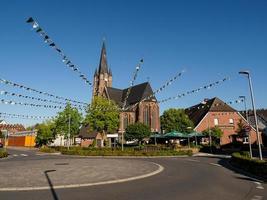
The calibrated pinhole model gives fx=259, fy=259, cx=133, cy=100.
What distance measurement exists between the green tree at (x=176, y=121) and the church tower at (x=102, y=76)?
1048 inches

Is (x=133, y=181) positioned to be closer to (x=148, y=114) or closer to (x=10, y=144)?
(x=148, y=114)

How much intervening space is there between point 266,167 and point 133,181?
24.2ft

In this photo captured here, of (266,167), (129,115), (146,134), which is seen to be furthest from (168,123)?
(266,167)

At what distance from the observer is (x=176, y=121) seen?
58.2 metres

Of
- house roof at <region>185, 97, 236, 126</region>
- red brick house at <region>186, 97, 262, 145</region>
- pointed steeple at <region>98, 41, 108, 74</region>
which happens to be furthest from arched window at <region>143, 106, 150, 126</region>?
pointed steeple at <region>98, 41, 108, 74</region>

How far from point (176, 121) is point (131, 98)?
20709mm

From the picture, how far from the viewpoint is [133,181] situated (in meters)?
12.8

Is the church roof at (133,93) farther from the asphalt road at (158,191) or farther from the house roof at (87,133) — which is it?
the asphalt road at (158,191)

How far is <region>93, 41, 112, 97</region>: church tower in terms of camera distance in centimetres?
8150

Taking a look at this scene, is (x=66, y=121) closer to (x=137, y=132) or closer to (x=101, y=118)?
(x=101, y=118)

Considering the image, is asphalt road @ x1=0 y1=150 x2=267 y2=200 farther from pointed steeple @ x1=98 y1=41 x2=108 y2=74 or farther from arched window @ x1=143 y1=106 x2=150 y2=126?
pointed steeple @ x1=98 y1=41 x2=108 y2=74

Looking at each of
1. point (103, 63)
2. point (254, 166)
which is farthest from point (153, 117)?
point (254, 166)

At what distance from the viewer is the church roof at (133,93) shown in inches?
2825

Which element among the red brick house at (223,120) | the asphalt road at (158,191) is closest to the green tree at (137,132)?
the red brick house at (223,120)
